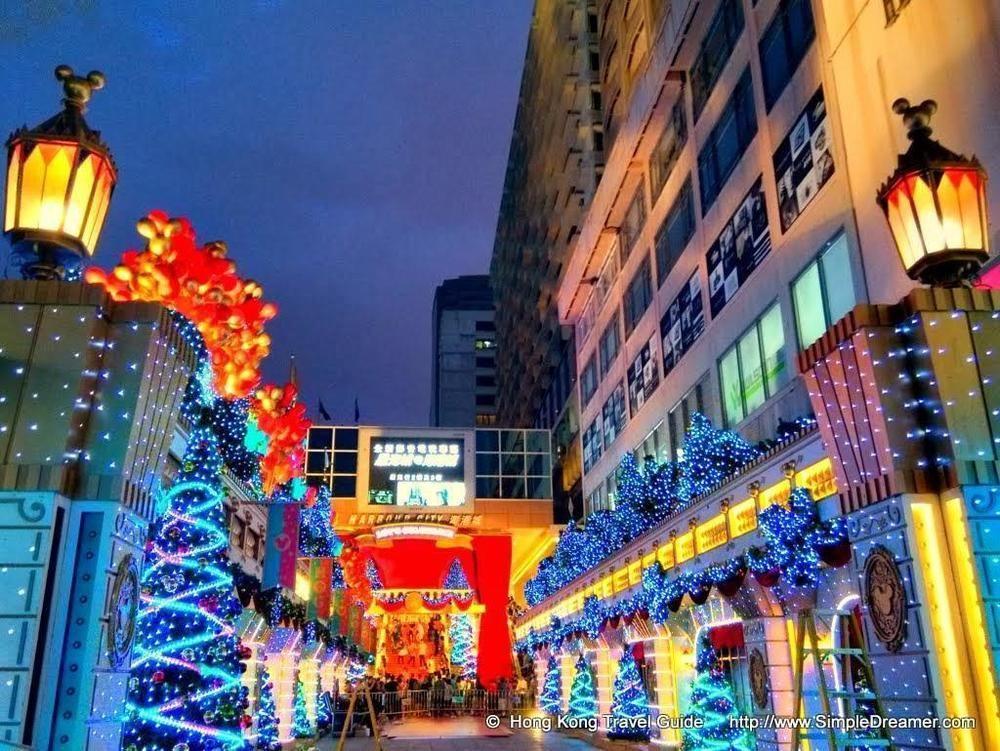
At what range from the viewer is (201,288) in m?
16.6

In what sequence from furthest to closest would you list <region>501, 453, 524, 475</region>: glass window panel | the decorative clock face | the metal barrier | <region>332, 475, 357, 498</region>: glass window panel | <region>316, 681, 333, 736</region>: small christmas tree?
<region>501, 453, 524, 475</region>: glass window panel < <region>332, 475, 357, 498</region>: glass window panel < the metal barrier < <region>316, 681, 333, 736</region>: small christmas tree < the decorative clock face

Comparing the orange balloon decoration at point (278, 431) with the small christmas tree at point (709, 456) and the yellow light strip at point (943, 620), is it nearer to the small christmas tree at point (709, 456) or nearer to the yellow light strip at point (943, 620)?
the small christmas tree at point (709, 456)

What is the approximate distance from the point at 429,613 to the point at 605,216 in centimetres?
2372

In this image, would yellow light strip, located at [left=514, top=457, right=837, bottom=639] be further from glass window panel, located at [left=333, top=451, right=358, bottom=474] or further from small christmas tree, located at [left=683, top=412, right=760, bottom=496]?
glass window panel, located at [left=333, top=451, right=358, bottom=474]

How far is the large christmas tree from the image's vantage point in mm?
10078

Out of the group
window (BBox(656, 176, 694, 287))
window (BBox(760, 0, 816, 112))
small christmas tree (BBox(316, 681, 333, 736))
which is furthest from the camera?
small christmas tree (BBox(316, 681, 333, 736))

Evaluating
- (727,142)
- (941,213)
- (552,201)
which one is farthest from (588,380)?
(941,213)

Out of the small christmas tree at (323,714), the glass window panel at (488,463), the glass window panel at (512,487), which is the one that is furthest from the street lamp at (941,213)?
the glass window panel at (488,463)


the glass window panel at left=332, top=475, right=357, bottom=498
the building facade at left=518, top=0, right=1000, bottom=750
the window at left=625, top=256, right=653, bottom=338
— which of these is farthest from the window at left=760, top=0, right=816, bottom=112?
the glass window panel at left=332, top=475, right=357, bottom=498

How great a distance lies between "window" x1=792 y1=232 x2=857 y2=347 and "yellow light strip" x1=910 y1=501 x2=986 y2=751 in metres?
8.02

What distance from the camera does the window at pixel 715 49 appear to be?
66.3 feet

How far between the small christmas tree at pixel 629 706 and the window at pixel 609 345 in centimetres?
1447

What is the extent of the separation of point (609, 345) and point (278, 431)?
49.9 ft

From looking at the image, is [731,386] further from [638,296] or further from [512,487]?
[512,487]
